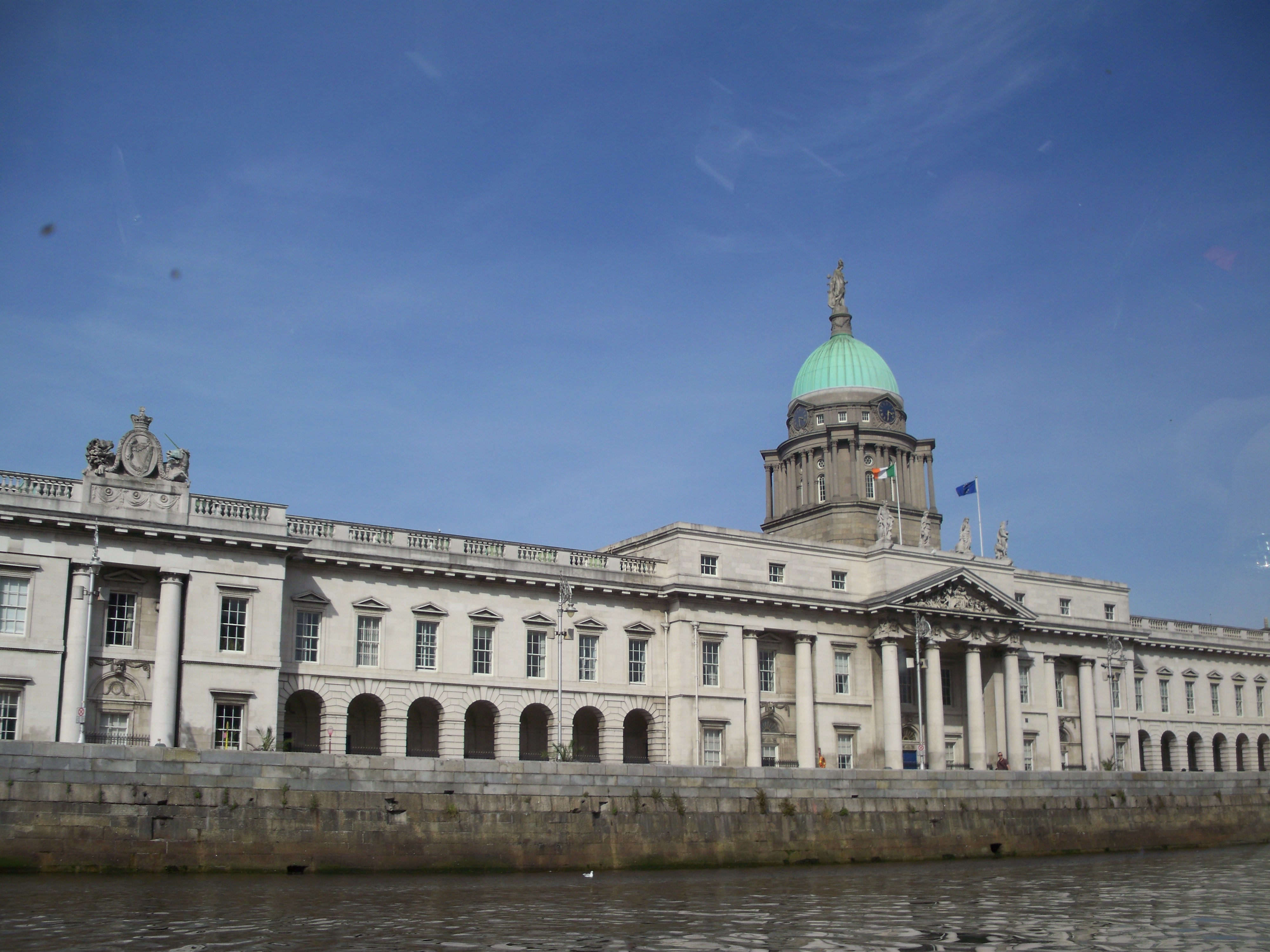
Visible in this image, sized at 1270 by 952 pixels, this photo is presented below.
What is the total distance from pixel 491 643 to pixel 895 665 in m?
19.7

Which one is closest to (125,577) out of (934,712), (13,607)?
(13,607)

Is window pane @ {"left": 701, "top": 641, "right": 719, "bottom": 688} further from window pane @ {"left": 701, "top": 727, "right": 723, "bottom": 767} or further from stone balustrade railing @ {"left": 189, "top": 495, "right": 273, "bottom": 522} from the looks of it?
stone balustrade railing @ {"left": 189, "top": 495, "right": 273, "bottom": 522}

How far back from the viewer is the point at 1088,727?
70750mm

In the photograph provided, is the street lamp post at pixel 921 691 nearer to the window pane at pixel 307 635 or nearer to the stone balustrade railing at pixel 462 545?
the stone balustrade railing at pixel 462 545

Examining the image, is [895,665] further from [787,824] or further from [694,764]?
[787,824]

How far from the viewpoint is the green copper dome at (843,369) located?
274 ft

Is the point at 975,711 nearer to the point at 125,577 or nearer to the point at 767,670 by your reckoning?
the point at 767,670

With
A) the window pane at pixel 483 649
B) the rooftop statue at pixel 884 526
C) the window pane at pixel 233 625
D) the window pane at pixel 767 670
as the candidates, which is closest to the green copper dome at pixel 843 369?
the rooftop statue at pixel 884 526

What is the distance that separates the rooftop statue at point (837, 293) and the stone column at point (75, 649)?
2231 inches

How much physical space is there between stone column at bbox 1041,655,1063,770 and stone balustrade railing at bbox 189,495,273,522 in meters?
42.2

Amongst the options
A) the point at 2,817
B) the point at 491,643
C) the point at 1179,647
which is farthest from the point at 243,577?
the point at 1179,647

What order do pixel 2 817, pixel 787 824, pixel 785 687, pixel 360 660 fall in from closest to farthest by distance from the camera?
pixel 2 817
pixel 787 824
pixel 360 660
pixel 785 687

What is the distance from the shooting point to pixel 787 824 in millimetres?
41719

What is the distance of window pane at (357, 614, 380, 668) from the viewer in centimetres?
5062
